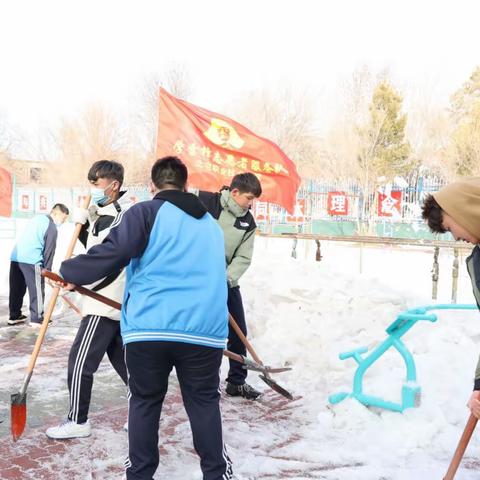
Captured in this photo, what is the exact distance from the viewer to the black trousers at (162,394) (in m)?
2.41

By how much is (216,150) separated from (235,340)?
14.6ft

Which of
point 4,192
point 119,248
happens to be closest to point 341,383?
point 119,248

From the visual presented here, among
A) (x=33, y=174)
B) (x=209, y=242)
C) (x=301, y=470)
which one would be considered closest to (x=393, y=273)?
(x=301, y=470)

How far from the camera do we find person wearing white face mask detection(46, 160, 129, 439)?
3.27 meters

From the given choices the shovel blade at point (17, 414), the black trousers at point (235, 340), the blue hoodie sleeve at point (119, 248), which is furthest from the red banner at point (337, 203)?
the blue hoodie sleeve at point (119, 248)

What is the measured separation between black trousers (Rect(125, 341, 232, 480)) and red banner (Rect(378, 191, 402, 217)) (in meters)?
19.1

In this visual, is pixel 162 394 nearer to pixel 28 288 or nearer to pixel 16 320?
pixel 28 288

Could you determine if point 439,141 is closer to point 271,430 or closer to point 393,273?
point 393,273

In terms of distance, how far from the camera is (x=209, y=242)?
250 cm

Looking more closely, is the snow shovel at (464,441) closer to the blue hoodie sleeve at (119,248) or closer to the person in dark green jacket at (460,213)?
the person in dark green jacket at (460,213)

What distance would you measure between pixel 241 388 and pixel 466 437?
82.0 inches

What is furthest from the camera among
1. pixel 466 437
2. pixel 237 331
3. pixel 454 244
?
pixel 454 244

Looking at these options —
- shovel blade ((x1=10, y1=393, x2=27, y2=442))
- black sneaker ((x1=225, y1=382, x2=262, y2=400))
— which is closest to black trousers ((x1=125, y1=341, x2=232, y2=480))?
shovel blade ((x1=10, y1=393, x2=27, y2=442))

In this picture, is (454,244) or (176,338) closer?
(176,338)
